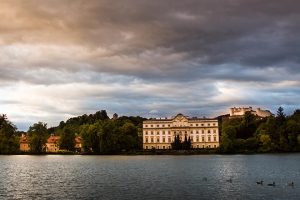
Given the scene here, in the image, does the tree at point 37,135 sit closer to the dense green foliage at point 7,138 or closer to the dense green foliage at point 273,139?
the dense green foliage at point 7,138

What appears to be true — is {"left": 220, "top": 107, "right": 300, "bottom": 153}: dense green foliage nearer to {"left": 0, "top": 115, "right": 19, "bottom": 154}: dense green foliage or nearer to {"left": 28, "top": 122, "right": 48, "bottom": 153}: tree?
{"left": 28, "top": 122, "right": 48, "bottom": 153}: tree

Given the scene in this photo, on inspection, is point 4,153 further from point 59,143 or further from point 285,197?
point 285,197

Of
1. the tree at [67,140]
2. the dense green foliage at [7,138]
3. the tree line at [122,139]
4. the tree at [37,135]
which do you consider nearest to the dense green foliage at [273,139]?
the tree line at [122,139]

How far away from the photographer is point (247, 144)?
178 m

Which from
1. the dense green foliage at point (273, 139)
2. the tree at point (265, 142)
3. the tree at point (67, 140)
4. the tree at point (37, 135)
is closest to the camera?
the dense green foliage at point (273, 139)

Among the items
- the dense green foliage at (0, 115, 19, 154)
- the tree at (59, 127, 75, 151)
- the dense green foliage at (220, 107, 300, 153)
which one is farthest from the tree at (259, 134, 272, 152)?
the dense green foliage at (0, 115, 19, 154)

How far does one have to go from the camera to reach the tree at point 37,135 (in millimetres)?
176000

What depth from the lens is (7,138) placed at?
6890 inches

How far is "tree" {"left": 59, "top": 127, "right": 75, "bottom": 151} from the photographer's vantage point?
184350 millimetres

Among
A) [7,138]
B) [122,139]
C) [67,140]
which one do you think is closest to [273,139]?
[122,139]

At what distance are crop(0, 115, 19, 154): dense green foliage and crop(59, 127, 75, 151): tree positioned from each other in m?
16.8

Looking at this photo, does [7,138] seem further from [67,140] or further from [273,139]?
[273,139]

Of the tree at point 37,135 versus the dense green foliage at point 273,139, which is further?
the tree at point 37,135

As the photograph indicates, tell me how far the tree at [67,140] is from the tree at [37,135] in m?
7.77
